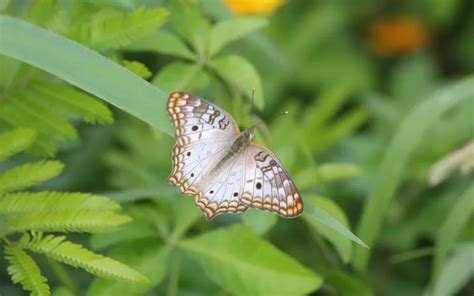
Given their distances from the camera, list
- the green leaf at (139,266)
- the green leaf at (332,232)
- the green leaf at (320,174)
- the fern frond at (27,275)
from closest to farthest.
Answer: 1. the fern frond at (27,275)
2. the green leaf at (139,266)
3. the green leaf at (332,232)
4. the green leaf at (320,174)

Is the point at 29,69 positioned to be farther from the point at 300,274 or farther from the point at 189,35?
the point at 300,274

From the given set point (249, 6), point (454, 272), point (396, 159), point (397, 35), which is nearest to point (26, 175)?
point (396, 159)

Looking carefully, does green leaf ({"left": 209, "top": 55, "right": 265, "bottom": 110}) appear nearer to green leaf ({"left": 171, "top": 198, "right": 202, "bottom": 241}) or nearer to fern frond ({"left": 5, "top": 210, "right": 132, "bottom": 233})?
green leaf ({"left": 171, "top": 198, "right": 202, "bottom": 241})

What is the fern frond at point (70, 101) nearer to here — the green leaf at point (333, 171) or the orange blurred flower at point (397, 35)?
the green leaf at point (333, 171)

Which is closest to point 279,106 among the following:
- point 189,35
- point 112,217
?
point 189,35

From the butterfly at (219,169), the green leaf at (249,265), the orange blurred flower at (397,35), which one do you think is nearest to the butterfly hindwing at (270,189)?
the butterfly at (219,169)

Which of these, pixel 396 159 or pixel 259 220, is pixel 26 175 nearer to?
pixel 259 220
